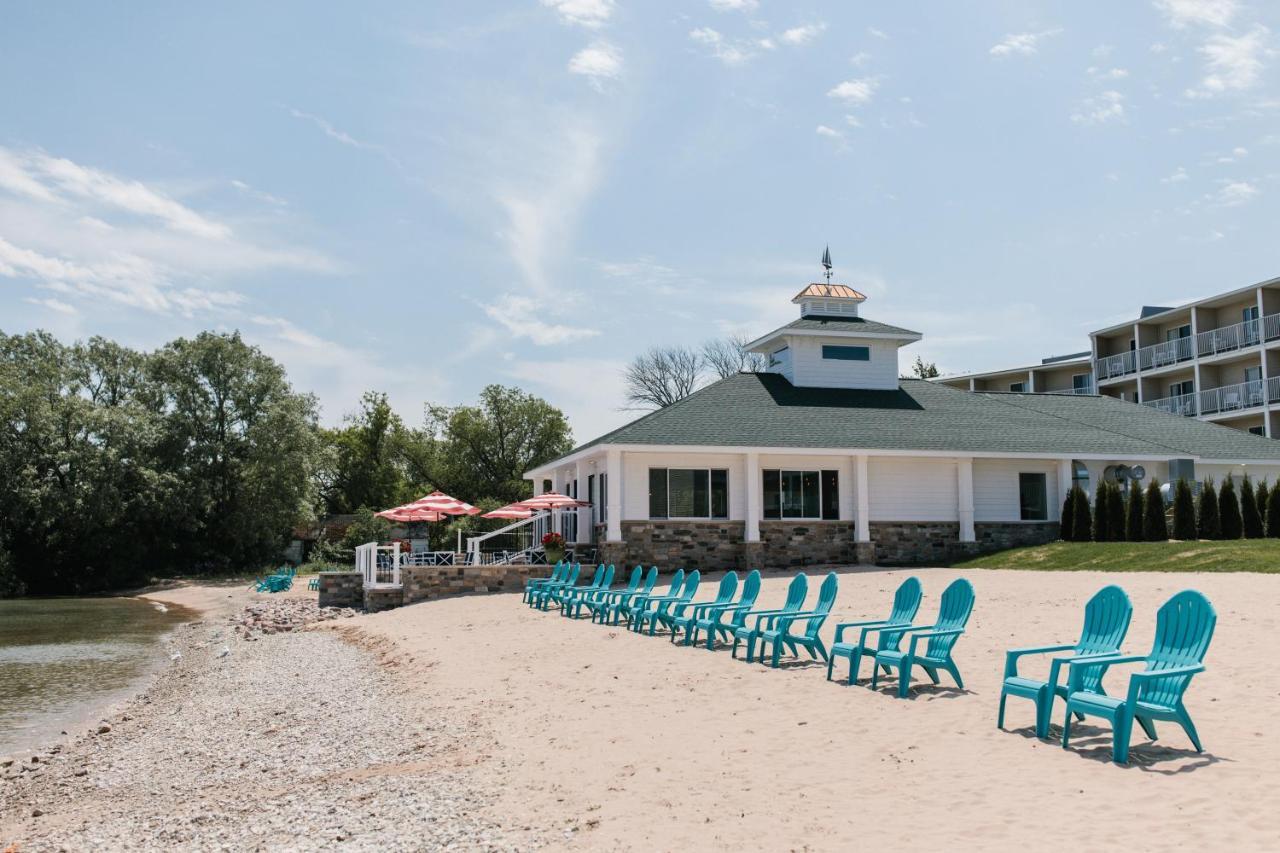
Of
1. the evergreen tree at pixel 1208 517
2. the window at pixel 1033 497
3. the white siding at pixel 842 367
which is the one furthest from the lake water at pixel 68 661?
the evergreen tree at pixel 1208 517

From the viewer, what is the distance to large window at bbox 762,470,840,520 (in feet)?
90.3

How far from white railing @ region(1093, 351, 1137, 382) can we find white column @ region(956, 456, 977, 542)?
Answer: 80.2 ft

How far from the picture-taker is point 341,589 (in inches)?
1099

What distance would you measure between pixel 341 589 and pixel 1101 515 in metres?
19.8


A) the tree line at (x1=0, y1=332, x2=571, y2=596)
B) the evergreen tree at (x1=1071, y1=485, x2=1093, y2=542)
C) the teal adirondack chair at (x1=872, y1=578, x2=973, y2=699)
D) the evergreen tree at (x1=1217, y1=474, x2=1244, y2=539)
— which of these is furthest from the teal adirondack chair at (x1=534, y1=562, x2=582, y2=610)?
the tree line at (x1=0, y1=332, x2=571, y2=596)

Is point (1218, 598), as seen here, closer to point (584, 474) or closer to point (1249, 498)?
point (1249, 498)

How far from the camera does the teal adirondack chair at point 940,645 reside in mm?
9984

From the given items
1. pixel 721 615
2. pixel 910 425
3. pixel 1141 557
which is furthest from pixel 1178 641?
pixel 910 425

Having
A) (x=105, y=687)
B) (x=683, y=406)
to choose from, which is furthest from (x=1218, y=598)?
(x=105, y=687)

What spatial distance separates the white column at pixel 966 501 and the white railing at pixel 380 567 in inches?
580

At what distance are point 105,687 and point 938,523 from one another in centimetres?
2001

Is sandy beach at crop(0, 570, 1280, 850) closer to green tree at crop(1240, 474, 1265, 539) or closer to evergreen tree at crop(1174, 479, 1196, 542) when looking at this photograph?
evergreen tree at crop(1174, 479, 1196, 542)

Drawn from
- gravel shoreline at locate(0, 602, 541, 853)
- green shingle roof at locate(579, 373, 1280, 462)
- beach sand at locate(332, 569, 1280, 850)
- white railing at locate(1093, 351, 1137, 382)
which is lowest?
gravel shoreline at locate(0, 602, 541, 853)

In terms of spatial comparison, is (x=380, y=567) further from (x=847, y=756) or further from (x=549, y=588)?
(x=847, y=756)
